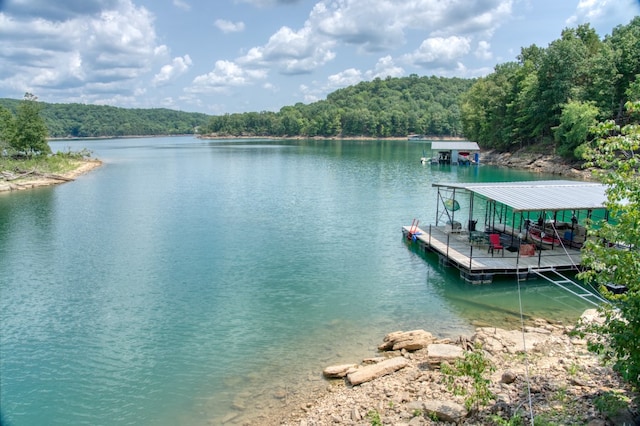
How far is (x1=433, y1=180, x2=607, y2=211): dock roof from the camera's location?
20328 mm

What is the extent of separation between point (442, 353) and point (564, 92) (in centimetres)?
6270

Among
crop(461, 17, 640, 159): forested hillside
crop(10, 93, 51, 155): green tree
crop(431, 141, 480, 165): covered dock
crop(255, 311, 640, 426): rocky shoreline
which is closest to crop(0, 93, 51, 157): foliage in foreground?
crop(10, 93, 51, 155): green tree

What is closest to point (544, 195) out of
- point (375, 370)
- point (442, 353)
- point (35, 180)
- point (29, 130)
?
point (442, 353)

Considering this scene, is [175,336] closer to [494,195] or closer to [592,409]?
[592,409]

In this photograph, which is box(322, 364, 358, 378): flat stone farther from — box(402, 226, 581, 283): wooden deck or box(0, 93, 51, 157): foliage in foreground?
box(0, 93, 51, 157): foliage in foreground

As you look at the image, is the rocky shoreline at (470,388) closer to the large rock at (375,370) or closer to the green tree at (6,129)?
the large rock at (375,370)

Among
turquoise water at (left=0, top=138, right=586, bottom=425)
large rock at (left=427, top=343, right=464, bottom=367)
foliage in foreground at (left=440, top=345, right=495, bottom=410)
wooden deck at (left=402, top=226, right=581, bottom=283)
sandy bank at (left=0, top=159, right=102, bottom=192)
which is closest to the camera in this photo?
foliage in foreground at (left=440, top=345, right=495, bottom=410)

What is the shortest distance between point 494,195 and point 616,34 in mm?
58957

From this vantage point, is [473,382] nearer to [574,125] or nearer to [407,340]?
[407,340]

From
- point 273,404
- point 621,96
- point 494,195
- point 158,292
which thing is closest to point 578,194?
point 494,195

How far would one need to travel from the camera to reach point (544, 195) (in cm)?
2216

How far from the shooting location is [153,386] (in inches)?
513

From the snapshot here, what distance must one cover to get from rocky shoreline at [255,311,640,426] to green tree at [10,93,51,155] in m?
66.5

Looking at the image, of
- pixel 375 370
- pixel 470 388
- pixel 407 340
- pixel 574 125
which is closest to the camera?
pixel 470 388
